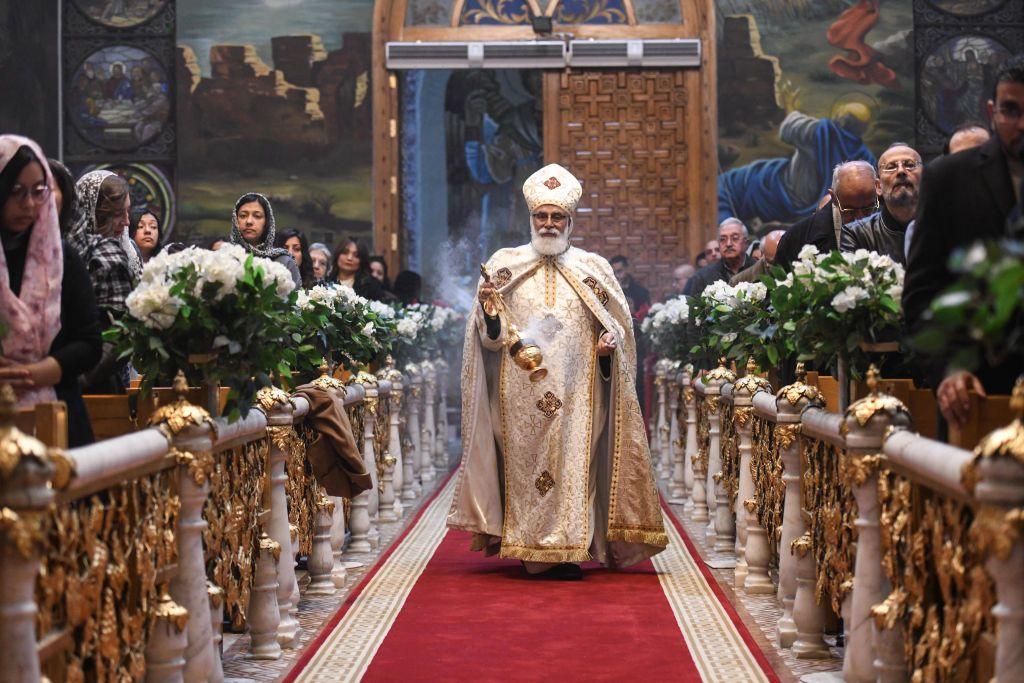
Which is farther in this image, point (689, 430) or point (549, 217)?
point (689, 430)

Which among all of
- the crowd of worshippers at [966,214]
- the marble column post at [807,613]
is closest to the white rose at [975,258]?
the crowd of worshippers at [966,214]

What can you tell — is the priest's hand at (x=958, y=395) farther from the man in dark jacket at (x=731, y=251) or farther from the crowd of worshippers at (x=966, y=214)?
the man in dark jacket at (x=731, y=251)

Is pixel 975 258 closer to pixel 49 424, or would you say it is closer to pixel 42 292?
pixel 49 424

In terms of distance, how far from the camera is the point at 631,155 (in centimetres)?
1689

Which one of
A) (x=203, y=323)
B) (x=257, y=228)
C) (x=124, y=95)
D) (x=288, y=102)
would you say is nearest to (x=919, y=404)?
(x=203, y=323)

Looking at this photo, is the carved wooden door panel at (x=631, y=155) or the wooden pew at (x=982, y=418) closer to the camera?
the wooden pew at (x=982, y=418)

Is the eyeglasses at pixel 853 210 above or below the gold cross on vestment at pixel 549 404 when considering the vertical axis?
above

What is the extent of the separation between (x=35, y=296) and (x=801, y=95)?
13.5 metres

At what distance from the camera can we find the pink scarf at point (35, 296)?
4160 millimetres

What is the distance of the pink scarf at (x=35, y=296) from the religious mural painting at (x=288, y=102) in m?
12.5

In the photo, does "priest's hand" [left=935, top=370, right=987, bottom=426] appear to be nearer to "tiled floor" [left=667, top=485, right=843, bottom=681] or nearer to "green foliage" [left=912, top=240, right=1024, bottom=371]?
"green foliage" [left=912, top=240, right=1024, bottom=371]

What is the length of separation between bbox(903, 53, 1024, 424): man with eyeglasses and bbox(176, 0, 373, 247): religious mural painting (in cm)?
1300

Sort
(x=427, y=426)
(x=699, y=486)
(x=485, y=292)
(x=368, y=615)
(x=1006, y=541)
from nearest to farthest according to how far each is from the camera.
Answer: (x=1006, y=541), (x=368, y=615), (x=485, y=292), (x=699, y=486), (x=427, y=426)

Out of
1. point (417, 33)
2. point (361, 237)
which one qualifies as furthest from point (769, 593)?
point (417, 33)
